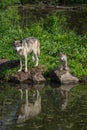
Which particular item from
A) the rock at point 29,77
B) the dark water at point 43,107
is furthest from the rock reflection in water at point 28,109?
the rock at point 29,77

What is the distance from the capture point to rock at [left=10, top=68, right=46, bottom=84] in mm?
20312

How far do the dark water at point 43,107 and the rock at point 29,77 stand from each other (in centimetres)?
34

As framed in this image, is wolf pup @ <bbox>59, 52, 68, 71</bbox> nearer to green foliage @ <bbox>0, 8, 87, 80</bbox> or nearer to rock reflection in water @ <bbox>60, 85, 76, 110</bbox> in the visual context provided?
green foliage @ <bbox>0, 8, 87, 80</bbox>

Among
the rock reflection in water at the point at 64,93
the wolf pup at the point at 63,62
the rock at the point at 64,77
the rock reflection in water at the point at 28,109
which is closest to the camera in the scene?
the rock reflection in water at the point at 28,109

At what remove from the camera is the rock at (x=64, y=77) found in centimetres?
2019

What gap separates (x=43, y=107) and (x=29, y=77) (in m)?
3.43

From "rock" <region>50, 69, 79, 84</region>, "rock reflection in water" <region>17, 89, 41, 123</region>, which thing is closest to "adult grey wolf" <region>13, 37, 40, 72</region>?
"rock" <region>50, 69, 79, 84</region>

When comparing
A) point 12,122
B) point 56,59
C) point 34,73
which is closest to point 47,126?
point 12,122

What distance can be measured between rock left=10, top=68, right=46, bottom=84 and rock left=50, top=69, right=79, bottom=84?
1.71 ft

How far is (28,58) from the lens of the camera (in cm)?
2192

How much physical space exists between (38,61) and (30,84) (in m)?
1.63

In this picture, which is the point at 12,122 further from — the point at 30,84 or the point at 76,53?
the point at 76,53

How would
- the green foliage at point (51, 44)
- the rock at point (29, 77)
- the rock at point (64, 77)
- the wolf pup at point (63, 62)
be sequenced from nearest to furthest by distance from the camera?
the rock at point (64, 77)
the rock at point (29, 77)
the wolf pup at point (63, 62)
the green foliage at point (51, 44)

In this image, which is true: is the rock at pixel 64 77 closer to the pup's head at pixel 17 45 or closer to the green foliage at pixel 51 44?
the green foliage at pixel 51 44
